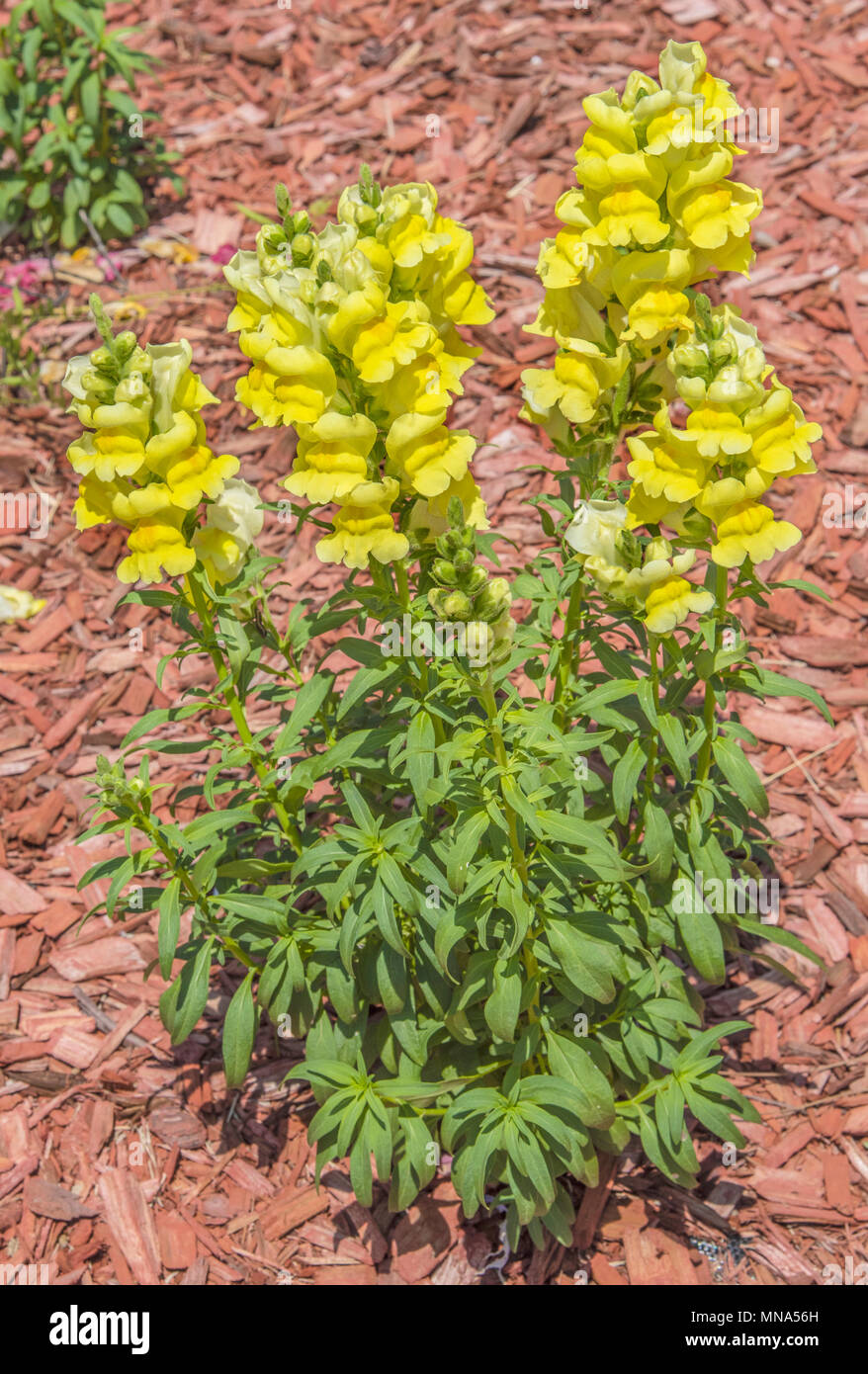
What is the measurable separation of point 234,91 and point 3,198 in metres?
1.95

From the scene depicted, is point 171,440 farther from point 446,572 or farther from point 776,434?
point 776,434

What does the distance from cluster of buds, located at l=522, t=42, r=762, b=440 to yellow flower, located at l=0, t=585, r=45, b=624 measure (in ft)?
12.3

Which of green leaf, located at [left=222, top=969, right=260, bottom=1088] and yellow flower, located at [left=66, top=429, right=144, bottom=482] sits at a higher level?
yellow flower, located at [left=66, top=429, right=144, bottom=482]

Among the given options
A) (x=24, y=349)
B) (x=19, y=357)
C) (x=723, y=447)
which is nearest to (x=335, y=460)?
(x=723, y=447)

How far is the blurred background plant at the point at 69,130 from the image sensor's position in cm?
764

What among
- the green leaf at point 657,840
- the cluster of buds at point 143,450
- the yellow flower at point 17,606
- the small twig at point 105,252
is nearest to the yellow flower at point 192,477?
the cluster of buds at point 143,450

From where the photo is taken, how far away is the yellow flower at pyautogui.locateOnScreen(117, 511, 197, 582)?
141 inches

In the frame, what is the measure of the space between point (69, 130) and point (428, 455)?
5.65m

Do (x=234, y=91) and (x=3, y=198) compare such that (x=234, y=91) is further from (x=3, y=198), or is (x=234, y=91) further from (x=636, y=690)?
(x=636, y=690)

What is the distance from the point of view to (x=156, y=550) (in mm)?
3596

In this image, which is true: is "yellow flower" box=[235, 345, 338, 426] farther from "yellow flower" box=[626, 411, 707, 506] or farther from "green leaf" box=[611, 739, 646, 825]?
"green leaf" box=[611, 739, 646, 825]

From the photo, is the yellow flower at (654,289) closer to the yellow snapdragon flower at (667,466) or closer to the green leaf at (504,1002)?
the yellow snapdragon flower at (667,466)

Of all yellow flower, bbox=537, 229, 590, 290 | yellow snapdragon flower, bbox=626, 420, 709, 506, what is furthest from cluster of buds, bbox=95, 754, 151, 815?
yellow flower, bbox=537, 229, 590, 290
